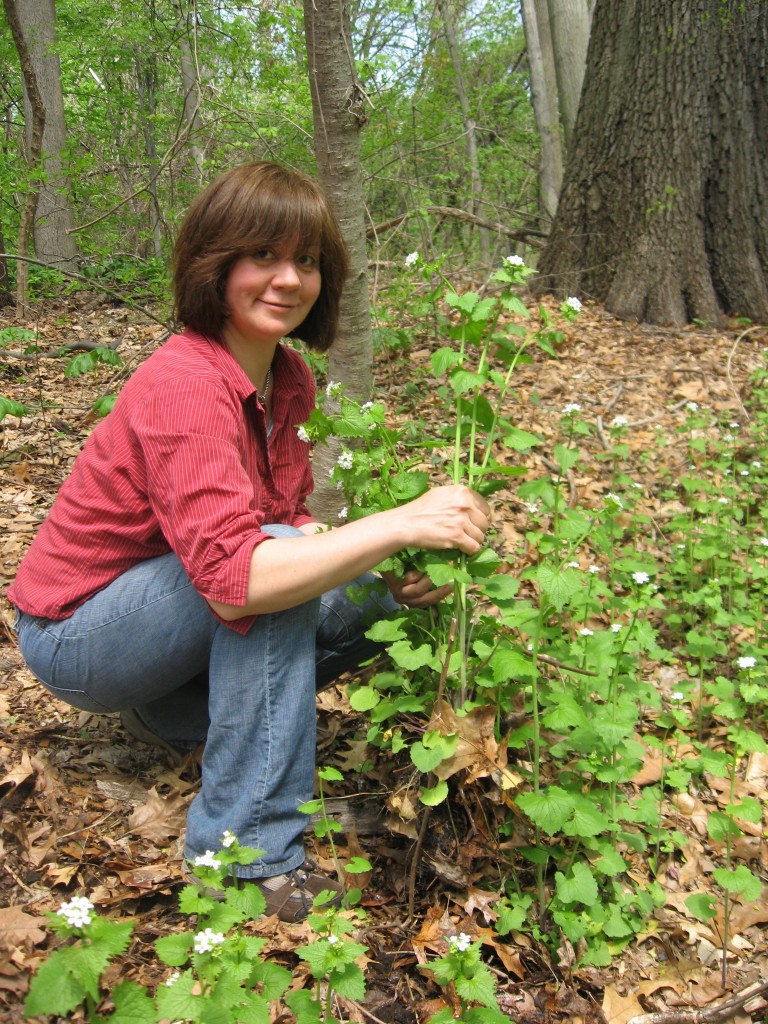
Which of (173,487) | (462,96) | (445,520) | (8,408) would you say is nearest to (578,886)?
(445,520)

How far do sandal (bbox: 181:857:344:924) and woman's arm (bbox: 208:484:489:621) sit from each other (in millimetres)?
647

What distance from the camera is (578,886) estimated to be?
1694 mm

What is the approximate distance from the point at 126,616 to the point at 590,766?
116cm

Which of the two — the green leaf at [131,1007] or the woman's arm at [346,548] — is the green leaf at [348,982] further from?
the woman's arm at [346,548]

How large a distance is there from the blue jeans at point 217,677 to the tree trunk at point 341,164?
115cm

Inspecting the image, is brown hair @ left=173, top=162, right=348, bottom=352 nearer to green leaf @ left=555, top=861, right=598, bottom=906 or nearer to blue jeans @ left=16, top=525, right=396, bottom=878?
blue jeans @ left=16, top=525, right=396, bottom=878

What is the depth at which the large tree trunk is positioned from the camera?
17.2ft

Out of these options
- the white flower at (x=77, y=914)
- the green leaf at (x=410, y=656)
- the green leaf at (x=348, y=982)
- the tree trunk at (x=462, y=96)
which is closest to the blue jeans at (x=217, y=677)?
the green leaf at (x=410, y=656)

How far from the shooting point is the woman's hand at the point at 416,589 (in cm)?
185

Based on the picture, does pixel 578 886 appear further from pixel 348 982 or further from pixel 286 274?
pixel 286 274

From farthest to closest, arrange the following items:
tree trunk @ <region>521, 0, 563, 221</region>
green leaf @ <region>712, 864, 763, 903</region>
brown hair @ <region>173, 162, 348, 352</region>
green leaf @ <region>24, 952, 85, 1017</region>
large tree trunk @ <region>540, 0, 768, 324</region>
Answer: tree trunk @ <region>521, 0, 563, 221</region> < large tree trunk @ <region>540, 0, 768, 324</region> < brown hair @ <region>173, 162, 348, 352</region> < green leaf @ <region>712, 864, 763, 903</region> < green leaf @ <region>24, 952, 85, 1017</region>

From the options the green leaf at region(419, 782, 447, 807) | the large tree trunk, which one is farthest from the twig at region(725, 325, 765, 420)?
the green leaf at region(419, 782, 447, 807)

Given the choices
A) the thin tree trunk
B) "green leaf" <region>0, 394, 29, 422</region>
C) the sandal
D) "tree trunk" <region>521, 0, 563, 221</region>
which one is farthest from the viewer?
"tree trunk" <region>521, 0, 563, 221</region>

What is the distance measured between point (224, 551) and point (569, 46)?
10.3m
